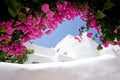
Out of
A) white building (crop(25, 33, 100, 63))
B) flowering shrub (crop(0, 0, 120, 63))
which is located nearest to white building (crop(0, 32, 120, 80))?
flowering shrub (crop(0, 0, 120, 63))

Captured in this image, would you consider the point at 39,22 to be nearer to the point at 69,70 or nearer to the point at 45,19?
the point at 45,19

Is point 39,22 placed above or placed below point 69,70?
above

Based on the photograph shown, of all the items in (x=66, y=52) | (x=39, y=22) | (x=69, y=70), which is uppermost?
(x=66, y=52)

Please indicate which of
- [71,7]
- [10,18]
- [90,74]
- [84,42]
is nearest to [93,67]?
[90,74]

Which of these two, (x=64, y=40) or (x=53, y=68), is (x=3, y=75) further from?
(x=64, y=40)

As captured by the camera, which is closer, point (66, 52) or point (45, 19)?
point (45, 19)

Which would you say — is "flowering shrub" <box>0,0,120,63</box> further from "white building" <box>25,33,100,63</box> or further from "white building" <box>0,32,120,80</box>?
"white building" <box>25,33,100,63</box>

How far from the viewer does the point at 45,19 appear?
14.6ft

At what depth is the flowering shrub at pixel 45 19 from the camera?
368 cm

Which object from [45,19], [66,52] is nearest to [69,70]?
[45,19]

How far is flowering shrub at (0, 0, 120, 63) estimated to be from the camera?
3.68 m

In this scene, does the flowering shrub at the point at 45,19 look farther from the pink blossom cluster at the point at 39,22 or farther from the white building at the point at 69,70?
the white building at the point at 69,70

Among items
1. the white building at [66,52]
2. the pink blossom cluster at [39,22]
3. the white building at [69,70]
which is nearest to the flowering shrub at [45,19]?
the pink blossom cluster at [39,22]

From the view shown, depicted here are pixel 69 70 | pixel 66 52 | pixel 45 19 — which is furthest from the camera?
pixel 66 52
